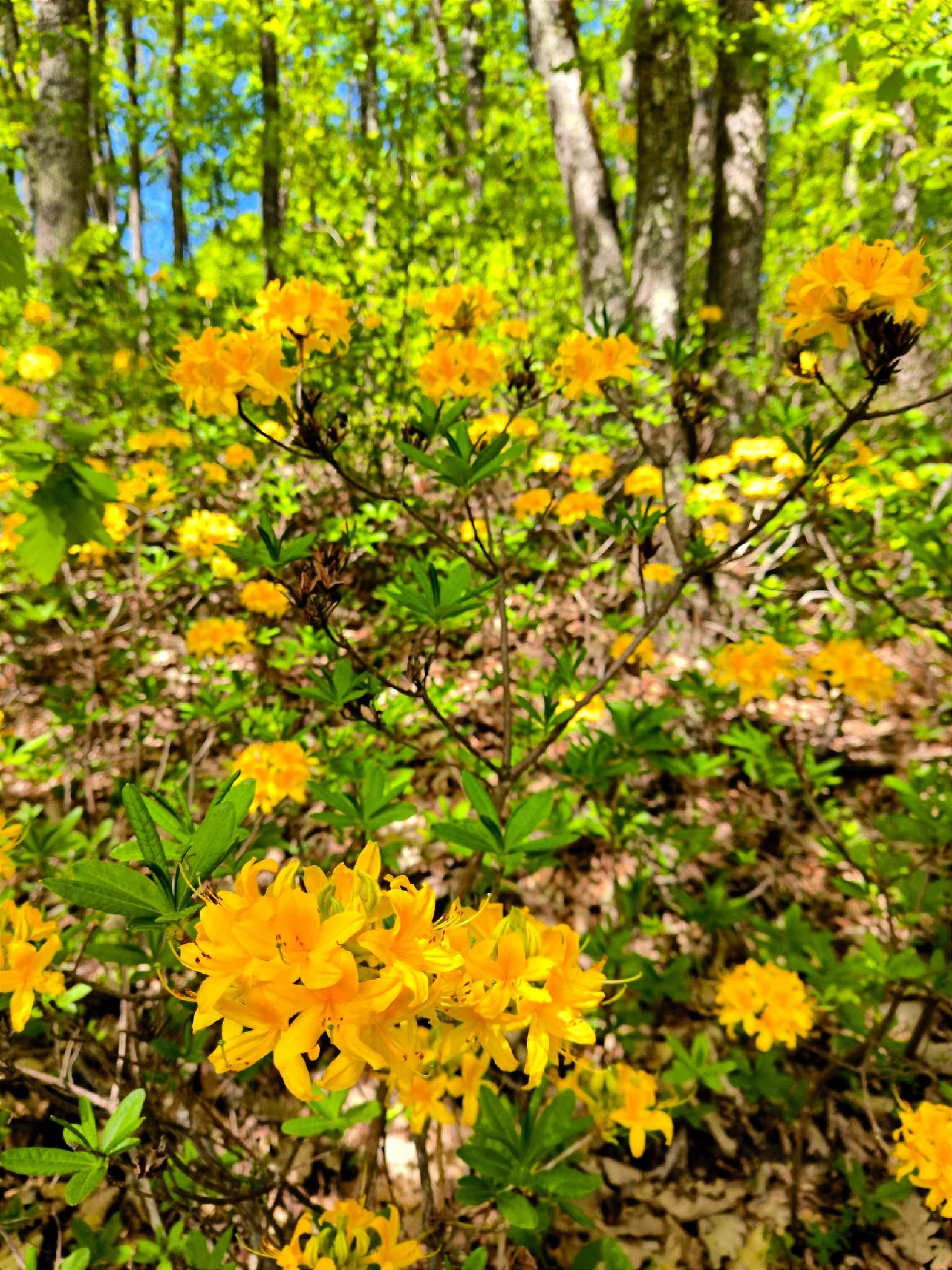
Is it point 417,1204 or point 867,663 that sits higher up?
point 867,663

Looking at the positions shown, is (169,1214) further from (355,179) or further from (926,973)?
(355,179)

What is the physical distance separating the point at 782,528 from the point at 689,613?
169 centimetres

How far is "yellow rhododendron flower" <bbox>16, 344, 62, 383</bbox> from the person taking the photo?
3.14 m

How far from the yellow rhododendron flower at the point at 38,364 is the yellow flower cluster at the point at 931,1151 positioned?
163 inches

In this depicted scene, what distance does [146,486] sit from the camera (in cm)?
269

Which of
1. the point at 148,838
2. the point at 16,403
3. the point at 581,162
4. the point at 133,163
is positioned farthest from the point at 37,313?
the point at 133,163

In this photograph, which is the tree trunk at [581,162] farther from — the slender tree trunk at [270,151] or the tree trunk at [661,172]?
the slender tree trunk at [270,151]

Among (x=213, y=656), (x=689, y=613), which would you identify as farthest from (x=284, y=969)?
(x=689, y=613)

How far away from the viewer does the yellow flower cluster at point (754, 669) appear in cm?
194

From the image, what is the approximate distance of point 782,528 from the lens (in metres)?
1.47

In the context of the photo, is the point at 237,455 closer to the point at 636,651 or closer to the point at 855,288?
the point at 636,651

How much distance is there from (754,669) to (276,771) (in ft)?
4.64

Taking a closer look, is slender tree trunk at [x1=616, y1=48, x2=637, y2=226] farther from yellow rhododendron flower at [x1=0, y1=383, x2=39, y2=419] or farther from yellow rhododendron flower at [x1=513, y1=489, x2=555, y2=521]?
yellow rhododendron flower at [x1=0, y1=383, x2=39, y2=419]

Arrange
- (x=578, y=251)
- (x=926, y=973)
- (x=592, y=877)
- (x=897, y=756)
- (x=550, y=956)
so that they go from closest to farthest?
(x=550, y=956) → (x=926, y=973) → (x=592, y=877) → (x=897, y=756) → (x=578, y=251)
